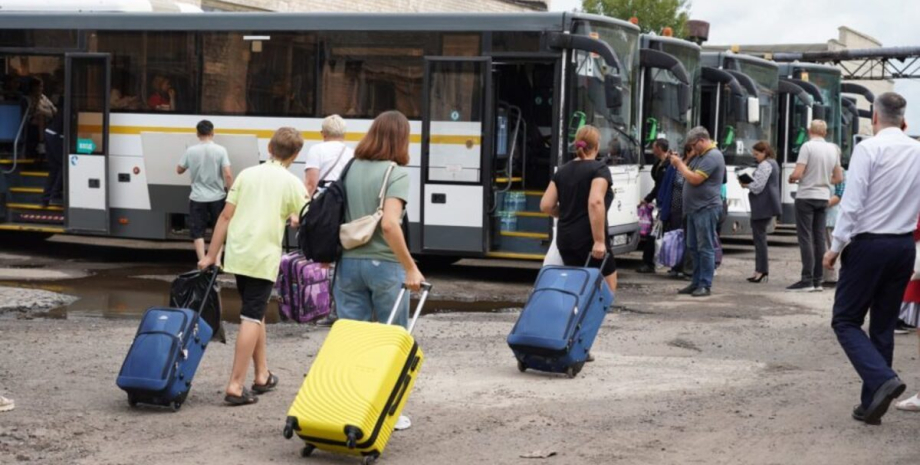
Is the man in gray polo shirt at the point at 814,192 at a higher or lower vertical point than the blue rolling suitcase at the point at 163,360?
higher

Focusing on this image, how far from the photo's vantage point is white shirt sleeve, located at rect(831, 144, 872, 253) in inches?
319

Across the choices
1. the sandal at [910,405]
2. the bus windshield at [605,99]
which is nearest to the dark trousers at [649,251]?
the bus windshield at [605,99]

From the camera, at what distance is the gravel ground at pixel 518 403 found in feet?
23.9

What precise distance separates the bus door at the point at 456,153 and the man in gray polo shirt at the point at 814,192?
11.6 feet

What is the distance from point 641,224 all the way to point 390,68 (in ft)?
12.6

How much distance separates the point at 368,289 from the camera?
25.2ft

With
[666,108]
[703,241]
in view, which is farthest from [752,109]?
[703,241]

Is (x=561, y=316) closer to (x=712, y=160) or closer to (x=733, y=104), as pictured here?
(x=712, y=160)

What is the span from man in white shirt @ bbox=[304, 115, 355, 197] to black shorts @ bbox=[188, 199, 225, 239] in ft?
11.2

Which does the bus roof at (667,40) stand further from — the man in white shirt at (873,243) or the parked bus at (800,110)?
the man in white shirt at (873,243)

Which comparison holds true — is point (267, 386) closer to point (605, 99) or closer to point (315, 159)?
point (315, 159)

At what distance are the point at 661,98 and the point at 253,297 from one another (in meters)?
11.7

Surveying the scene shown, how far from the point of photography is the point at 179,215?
17797mm

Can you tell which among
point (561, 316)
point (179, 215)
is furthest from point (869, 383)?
point (179, 215)
